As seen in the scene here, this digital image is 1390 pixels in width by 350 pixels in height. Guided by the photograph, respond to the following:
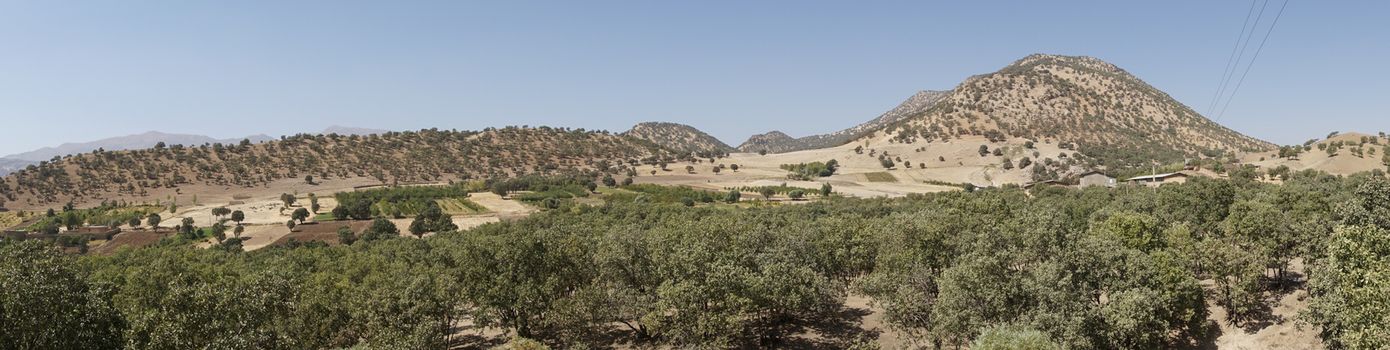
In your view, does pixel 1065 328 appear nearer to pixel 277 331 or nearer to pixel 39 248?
pixel 277 331

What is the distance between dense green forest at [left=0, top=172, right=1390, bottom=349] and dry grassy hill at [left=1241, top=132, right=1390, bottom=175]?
94480 millimetres

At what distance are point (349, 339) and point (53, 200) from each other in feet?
650

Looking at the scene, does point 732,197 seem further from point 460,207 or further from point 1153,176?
point 1153,176

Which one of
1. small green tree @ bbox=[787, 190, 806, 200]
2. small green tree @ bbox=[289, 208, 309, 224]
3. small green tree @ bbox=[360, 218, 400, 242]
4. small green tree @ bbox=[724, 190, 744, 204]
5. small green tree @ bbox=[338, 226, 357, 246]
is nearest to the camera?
small green tree @ bbox=[338, 226, 357, 246]

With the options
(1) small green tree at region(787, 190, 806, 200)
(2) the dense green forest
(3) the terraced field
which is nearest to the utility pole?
(2) the dense green forest

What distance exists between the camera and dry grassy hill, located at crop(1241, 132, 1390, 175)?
406 ft

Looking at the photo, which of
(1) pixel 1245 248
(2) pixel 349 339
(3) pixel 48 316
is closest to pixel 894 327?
(1) pixel 1245 248

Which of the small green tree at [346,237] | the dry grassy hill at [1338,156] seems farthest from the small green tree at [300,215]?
the dry grassy hill at [1338,156]

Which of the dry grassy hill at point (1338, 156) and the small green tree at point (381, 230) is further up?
the dry grassy hill at point (1338, 156)

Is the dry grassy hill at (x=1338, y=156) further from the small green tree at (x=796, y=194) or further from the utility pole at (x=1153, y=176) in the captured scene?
the small green tree at (x=796, y=194)

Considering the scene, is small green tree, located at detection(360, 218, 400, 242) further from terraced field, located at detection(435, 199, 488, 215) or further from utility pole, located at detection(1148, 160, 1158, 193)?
utility pole, located at detection(1148, 160, 1158, 193)

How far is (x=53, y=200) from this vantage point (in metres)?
167

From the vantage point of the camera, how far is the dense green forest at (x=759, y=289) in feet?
89.7

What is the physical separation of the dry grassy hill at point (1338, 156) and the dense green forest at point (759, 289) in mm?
94480
